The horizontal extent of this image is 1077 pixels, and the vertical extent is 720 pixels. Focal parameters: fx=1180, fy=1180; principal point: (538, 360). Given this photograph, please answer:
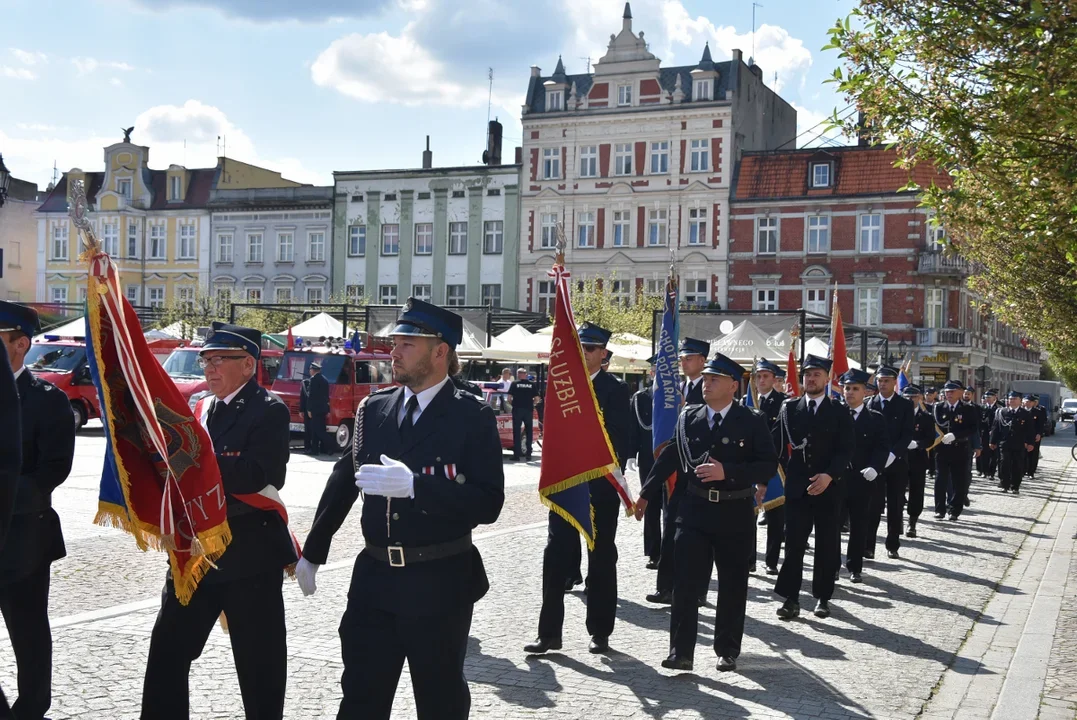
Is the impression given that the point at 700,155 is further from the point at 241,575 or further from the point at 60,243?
the point at 241,575

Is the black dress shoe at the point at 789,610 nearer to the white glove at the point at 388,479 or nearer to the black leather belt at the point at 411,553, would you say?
the black leather belt at the point at 411,553

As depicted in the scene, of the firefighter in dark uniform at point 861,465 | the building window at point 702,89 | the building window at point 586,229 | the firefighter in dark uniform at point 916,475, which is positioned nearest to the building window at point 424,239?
the building window at point 586,229

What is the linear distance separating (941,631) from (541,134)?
48678 millimetres

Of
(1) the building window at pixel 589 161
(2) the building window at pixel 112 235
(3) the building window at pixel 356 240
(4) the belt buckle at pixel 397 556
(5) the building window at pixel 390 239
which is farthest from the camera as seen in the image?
(2) the building window at pixel 112 235

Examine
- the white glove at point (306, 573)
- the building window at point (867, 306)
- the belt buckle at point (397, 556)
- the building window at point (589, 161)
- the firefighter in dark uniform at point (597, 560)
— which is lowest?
the firefighter in dark uniform at point (597, 560)

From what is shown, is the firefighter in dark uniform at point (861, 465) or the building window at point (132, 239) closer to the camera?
the firefighter in dark uniform at point (861, 465)

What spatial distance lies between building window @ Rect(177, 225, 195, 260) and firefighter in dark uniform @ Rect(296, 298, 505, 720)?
59.4 m

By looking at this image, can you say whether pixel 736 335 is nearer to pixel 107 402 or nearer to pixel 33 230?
pixel 107 402

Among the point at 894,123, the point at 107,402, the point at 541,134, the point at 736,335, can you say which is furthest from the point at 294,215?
the point at 107,402

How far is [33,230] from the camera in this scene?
63656mm

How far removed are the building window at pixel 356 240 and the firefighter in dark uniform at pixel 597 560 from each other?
5106 cm

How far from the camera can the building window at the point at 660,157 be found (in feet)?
177

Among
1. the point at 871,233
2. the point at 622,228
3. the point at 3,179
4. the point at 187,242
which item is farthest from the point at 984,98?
the point at 187,242

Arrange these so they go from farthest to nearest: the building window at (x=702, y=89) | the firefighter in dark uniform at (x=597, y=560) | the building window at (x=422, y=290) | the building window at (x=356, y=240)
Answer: the building window at (x=356, y=240) → the building window at (x=422, y=290) → the building window at (x=702, y=89) → the firefighter in dark uniform at (x=597, y=560)
